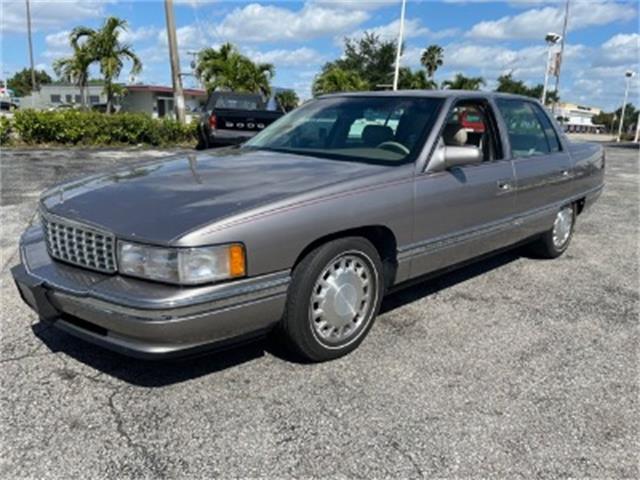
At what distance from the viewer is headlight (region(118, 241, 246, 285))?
2.52 m

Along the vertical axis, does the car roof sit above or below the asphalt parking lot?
above

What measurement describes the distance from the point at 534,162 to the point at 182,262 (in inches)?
129

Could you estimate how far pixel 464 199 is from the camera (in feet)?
12.5

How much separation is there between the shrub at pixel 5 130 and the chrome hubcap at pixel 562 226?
13213 millimetres

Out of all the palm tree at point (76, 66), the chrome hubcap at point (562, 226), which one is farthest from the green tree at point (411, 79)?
the chrome hubcap at point (562, 226)

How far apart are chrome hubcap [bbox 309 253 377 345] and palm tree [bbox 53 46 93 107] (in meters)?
26.0

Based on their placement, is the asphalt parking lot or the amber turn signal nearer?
the asphalt parking lot

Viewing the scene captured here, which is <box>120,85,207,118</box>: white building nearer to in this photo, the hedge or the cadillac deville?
the hedge

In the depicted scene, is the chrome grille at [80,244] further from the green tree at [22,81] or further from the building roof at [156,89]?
the green tree at [22,81]

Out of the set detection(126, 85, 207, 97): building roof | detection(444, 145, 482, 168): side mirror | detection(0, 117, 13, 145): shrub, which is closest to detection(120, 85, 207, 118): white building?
detection(126, 85, 207, 97): building roof

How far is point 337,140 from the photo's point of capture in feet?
13.1

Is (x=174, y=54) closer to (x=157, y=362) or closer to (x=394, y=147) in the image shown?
(x=394, y=147)

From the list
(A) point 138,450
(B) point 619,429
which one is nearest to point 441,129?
(B) point 619,429

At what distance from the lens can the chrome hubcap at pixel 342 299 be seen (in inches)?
121
